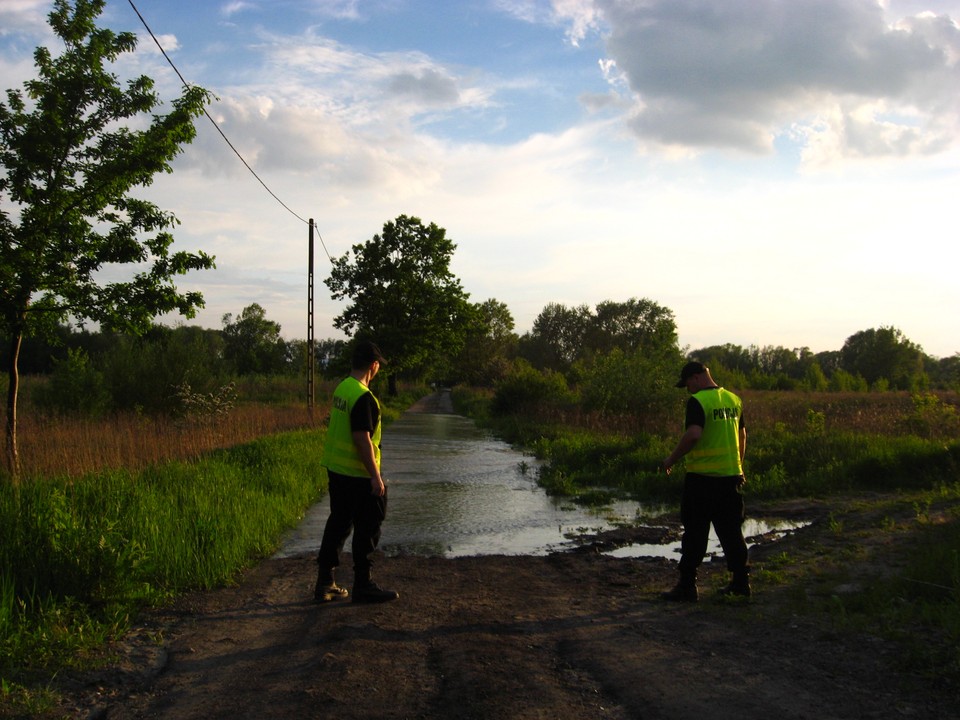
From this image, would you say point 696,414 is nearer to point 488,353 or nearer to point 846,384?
point 846,384

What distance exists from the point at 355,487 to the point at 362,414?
0.64m

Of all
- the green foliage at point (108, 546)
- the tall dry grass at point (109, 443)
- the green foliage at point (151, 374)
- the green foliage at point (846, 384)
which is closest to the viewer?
the green foliage at point (108, 546)

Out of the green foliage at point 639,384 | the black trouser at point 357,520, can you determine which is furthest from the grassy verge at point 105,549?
the green foliage at point 639,384

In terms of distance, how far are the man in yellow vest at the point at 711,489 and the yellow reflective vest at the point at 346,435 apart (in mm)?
2533

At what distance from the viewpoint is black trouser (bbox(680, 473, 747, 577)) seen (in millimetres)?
6188

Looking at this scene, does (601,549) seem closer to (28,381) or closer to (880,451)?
(880,451)

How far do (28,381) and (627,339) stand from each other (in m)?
76.9

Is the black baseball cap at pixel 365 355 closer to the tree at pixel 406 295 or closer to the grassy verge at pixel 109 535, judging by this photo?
the grassy verge at pixel 109 535

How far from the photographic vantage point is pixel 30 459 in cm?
980

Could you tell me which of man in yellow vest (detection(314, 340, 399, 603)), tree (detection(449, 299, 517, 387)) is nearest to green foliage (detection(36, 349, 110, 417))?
man in yellow vest (detection(314, 340, 399, 603))

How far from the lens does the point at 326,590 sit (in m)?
6.16

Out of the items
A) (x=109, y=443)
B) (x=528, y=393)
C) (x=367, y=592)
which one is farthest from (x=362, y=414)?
(x=528, y=393)

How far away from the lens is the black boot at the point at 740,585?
616 cm

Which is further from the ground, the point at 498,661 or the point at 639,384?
the point at 639,384
